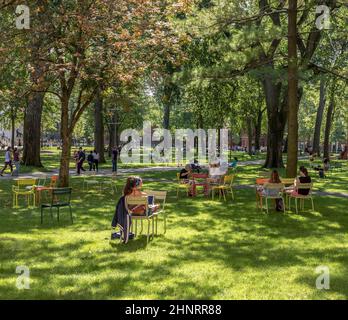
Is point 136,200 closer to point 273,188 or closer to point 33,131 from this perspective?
point 273,188

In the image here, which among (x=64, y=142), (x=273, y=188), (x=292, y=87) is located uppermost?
(x=292, y=87)

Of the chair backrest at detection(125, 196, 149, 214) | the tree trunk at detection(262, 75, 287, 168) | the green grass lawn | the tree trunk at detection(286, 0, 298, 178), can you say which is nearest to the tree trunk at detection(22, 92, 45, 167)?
the tree trunk at detection(262, 75, 287, 168)

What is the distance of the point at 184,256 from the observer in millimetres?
8742

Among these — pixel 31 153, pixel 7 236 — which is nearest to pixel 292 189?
pixel 7 236

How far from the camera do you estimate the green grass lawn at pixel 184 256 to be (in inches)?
264

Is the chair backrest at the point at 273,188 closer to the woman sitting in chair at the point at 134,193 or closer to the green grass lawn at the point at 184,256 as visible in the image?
the green grass lawn at the point at 184,256

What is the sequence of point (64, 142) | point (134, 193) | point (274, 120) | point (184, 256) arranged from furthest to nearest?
point (274, 120), point (64, 142), point (134, 193), point (184, 256)

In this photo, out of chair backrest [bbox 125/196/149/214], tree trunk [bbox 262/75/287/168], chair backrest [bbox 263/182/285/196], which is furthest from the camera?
tree trunk [bbox 262/75/287/168]

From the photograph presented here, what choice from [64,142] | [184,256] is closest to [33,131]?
[64,142]

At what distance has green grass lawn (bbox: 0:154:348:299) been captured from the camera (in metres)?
6.71

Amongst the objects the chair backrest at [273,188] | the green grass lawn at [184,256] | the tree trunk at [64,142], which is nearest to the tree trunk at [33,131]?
the tree trunk at [64,142]

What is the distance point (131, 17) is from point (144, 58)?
1.56m

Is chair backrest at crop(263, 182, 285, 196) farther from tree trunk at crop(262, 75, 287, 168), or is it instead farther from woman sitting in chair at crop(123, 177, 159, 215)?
tree trunk at crop(262, 75, 287, 168)
